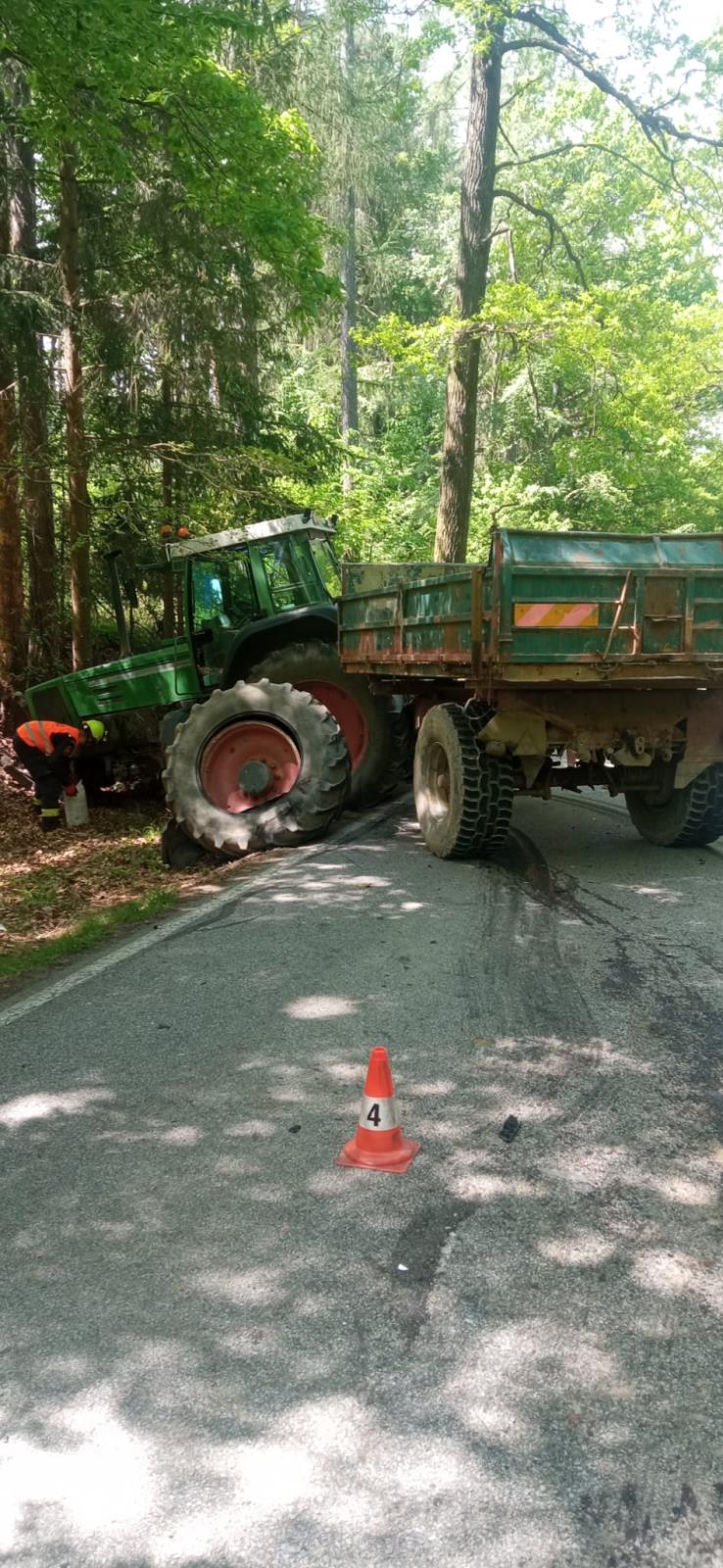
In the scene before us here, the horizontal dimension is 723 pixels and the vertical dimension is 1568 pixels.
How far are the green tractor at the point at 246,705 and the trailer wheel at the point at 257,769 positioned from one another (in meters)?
0.01

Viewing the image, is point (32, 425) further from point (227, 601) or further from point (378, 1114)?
point (378, 1114)

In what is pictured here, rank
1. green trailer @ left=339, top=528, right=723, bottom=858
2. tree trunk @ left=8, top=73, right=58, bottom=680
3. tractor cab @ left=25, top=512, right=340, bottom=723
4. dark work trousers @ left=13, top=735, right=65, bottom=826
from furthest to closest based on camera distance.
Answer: tree trunk @ left=8, top=73, right=58, bottom=680
dark work trousers @ left=13, top=735, right=65, bottom=826
tractor cab @ left=25, top=512, right=340, bottom=723
green trailer @ left=339, top=528, right=723, bottom=858

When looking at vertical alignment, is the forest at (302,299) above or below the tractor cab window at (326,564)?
above

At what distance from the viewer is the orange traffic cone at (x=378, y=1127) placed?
135 inches

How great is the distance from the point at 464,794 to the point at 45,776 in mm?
5787

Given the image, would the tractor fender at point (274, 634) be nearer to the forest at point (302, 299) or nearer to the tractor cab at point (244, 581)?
the tractor cab at point (244, 581)

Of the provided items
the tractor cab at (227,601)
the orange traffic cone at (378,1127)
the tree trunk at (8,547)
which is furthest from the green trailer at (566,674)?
the tree trunk at (8,547)

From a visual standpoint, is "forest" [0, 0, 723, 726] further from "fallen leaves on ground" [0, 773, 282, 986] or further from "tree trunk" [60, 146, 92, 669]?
"fallen leaves on ground" [0, 773, 282, 986]

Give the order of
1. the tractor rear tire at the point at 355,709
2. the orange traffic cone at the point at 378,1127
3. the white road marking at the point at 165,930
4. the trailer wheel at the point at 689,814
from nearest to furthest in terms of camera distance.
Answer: the orange traffic cone at the point at 378,1127, the white road marking at the point at 165,930, the trailer wheel at the point at 689,814, the tractor rear tire at the point at 355,709

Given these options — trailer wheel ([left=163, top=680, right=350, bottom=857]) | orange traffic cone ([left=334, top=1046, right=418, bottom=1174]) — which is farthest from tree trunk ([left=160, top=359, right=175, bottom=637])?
orange traffic cone ([left=334, top=1046, right=418, bottom=1174])

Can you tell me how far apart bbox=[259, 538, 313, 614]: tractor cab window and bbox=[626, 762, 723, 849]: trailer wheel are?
3993mm

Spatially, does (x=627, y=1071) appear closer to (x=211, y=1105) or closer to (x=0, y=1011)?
(x=211, y=1105)

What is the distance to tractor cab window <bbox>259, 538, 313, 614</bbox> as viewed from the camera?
34.1ft

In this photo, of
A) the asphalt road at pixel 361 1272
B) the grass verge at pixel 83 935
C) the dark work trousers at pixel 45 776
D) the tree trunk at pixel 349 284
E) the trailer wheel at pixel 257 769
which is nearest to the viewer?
the asphalt road at pixel 361 1272
